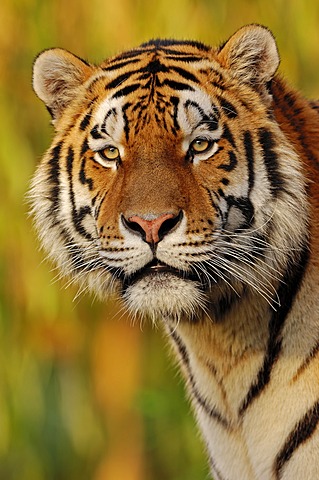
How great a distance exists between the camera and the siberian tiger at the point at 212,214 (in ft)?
9.08

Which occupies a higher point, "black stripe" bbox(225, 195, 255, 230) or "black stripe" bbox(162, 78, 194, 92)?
"black stripe" bbox(162, 78, 194, 92)

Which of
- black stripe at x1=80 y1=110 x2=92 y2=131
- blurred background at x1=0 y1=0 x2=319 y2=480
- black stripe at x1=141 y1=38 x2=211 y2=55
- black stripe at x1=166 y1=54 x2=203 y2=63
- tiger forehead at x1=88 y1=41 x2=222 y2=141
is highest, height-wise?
black stripe at x1=141 y1=38 x2=211 y2=55

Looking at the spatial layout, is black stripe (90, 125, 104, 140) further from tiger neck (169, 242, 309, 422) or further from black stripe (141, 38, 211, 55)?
tiger neck (169, 242, 309, 422)

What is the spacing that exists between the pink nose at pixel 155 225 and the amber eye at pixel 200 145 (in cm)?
22

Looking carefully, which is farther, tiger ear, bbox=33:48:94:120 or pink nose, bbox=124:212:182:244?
tiger ear, bbox=33:48:94:120

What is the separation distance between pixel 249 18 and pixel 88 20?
69cm

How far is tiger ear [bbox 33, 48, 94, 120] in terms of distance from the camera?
313cm

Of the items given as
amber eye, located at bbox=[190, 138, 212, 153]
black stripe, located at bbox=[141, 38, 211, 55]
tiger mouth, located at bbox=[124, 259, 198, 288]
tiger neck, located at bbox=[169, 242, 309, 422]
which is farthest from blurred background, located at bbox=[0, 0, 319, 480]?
tiger mouth, located at bbox=[124, 259, 198, 288]

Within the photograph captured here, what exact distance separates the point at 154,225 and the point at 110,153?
344mm

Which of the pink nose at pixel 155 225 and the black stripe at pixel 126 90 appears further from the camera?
the black stripe at pixel 126 90

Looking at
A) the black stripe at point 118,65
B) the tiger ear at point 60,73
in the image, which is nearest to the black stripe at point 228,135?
the black stripe at point 118,65

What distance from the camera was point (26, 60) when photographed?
496 cm

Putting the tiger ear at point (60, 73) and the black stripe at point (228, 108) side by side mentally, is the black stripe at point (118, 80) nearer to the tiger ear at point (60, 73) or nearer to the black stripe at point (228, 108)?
the tiger ear at point (60, 73)

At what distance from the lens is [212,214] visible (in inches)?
110
